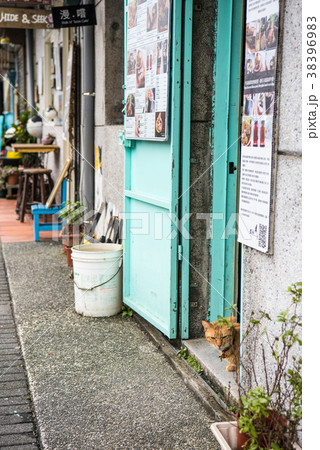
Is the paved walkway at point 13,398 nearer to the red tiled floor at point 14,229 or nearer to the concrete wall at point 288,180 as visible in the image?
the concrete wall at point 288,180

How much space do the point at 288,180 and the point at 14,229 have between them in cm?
777

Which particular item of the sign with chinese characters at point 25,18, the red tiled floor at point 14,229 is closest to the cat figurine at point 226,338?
the red tiled floor at point 14,229

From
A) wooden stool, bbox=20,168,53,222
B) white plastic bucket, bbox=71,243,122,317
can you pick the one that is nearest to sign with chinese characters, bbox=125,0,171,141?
white plastic bucket, bbox=71,243,122,317

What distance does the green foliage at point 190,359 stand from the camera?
4.17m

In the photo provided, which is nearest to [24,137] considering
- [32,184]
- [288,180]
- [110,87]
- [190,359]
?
[32,184]

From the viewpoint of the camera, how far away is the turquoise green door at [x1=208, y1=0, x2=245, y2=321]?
4.30 m

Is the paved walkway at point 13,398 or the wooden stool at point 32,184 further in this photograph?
the wooden stool at point 32,184

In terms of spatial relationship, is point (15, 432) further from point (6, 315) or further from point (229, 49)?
point (229, 49)

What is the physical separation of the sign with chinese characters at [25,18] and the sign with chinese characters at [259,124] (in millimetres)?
6563

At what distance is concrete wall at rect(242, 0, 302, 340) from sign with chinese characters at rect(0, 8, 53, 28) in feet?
22.8

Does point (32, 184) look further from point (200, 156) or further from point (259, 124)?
point (259, 124)

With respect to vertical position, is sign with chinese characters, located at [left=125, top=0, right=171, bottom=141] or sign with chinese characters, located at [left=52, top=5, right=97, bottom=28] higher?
sign with chinese characters, located at [left=52, top=5, right=97, bottom=28]

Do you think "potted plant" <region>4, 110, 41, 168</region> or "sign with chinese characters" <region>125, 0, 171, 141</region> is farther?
"potted plant" <region>4, 110, 41, 168</region>

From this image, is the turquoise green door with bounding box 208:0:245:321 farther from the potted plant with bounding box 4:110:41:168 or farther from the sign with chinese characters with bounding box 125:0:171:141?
the potted plant with bounding box 4:110:41:168
